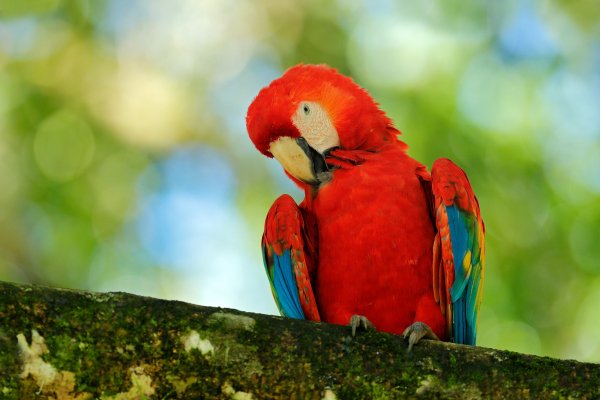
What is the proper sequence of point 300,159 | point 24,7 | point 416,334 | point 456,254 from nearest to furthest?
point 416,334 → point 456,254 → point 300,159 → point 24,7

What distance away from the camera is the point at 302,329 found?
91.5 inches

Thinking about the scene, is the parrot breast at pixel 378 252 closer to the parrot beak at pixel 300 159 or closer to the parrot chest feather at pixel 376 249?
the parrot chest feather at pixel 376 249

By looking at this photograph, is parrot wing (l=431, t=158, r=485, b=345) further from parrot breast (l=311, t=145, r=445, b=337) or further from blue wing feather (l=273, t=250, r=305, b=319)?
blue wing feather (l=273, t=250, r=305, b=319)

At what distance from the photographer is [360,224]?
3.47 m

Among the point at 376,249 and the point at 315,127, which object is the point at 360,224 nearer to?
the point at 376,249

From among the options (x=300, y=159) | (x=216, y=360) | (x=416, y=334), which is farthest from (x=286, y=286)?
(x=216, y=360)

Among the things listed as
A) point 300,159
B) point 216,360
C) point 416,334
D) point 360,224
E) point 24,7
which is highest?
point 24,7

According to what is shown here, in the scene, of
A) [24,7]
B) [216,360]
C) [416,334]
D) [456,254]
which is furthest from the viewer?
[24,7]

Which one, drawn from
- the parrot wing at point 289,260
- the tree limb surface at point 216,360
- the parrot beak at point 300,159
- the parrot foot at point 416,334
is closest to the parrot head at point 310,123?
the parrot beak at point 300,159

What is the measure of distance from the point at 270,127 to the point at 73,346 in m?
1.91

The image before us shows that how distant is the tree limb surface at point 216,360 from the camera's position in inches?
80.5

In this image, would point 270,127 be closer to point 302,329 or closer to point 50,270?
point 302,329

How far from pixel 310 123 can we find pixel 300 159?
181 mm

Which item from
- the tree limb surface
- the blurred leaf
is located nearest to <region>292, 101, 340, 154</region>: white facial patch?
the tree limb surface
